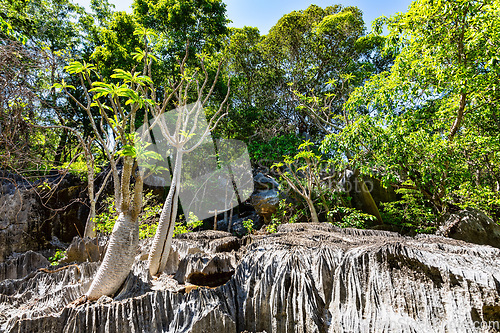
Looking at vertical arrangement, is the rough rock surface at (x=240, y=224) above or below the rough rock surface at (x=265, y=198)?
below

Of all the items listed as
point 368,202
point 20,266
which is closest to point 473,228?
point 368,202

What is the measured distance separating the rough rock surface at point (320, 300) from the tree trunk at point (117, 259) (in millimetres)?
215

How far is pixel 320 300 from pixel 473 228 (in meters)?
3.95

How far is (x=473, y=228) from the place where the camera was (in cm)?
438

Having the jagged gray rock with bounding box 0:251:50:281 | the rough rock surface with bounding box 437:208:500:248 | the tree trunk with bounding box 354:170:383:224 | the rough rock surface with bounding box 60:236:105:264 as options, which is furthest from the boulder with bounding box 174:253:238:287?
the tree trunk with bounding box 354:170:383:224

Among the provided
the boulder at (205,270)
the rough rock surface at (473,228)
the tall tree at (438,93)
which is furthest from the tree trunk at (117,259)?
the rough rock surface at (473,228)

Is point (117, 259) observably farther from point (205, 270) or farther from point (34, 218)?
point (34, 218)

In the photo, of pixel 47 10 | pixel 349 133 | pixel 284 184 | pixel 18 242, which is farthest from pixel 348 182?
pixel 47 10

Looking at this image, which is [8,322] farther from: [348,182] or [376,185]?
[376,185]

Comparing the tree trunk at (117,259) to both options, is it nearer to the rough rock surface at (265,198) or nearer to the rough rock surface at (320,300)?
the rough rock surface at (320,300)

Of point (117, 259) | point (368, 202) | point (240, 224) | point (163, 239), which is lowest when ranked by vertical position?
point (240, 224)

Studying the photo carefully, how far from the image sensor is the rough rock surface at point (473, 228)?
13.9 feet

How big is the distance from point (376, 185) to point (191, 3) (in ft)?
31.2

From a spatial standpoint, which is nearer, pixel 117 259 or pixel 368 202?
pixel 117 259
